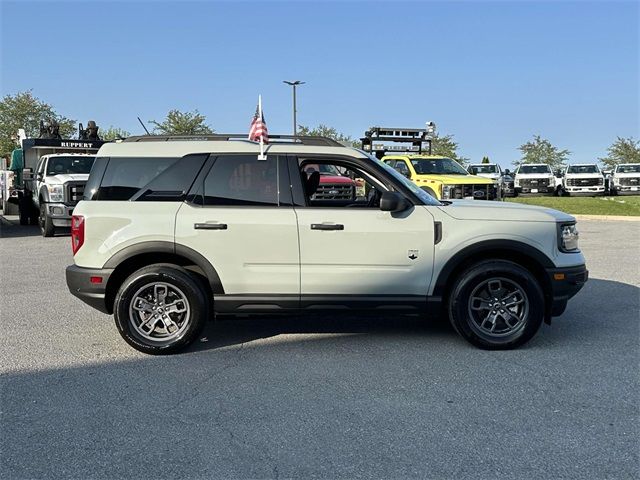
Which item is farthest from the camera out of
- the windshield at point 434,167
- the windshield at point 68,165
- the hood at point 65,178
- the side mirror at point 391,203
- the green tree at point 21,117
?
the green tree at point 21,117

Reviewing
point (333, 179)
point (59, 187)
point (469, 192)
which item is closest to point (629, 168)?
point (469, 192)

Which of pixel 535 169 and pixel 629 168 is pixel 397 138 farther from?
pixel 629 168

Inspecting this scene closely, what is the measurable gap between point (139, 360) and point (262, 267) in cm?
130

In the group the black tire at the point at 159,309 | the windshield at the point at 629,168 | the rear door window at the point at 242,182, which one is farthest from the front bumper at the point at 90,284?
the windshield at the point at 629,168

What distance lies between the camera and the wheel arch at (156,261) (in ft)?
16.2

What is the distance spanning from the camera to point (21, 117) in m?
42.2

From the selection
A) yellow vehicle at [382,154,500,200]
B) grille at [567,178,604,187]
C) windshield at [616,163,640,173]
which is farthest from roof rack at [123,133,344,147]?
windshield at [616,163,640,173]

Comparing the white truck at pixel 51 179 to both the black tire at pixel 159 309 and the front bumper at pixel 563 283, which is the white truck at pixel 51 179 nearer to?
the black tire at pixel 159 309

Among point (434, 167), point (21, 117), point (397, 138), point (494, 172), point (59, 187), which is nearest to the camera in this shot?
point (59, 187)

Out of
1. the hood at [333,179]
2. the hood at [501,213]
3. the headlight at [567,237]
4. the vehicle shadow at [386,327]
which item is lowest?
the vehicle shadow at [386,327]

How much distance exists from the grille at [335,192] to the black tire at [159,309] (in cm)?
144

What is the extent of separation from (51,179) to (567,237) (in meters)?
12.5

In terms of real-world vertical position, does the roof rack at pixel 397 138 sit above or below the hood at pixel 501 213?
above

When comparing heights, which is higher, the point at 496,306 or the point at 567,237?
the point at 567,237
